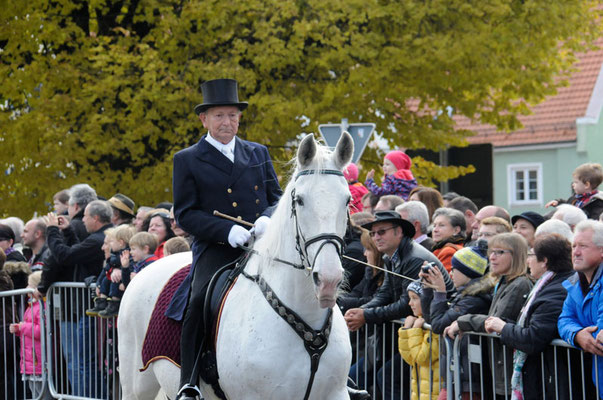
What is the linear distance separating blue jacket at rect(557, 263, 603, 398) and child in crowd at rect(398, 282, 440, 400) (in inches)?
57.7

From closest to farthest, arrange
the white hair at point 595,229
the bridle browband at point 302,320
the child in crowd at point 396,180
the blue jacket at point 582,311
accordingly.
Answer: the bridle browband at point 302,320 → the blue jacket at point 582,311 → the white hair at point 595,229 → the child in crowd at point 396,180

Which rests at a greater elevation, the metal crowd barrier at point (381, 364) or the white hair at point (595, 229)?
the white hair at point (595, 229)

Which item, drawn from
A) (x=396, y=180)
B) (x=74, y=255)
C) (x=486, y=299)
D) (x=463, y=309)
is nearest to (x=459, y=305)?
(x=463, y=309)

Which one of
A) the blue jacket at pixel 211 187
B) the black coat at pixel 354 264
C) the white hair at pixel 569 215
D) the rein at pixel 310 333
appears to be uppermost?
the blue jacket at pixel 211 187

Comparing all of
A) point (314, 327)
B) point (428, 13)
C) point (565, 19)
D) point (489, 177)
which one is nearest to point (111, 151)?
point (428, 13)

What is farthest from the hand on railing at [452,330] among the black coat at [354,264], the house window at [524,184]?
the house window at [524,184]

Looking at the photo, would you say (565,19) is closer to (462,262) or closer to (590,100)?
(462,262)

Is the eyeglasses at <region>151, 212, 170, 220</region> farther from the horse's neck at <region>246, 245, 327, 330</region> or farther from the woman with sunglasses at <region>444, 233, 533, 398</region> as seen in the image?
the horse's neck at <region>246, 245, 327, 330</region>

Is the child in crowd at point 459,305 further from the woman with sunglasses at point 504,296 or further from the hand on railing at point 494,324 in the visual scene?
the hand on railing at point 494,324

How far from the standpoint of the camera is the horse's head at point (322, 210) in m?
5.84

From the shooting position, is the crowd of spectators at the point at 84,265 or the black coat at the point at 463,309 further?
the crowd of spectators at the point at 84,265

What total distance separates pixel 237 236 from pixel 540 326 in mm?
2278

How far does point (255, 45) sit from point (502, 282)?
34.9 feet

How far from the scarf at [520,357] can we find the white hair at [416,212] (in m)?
2.58
